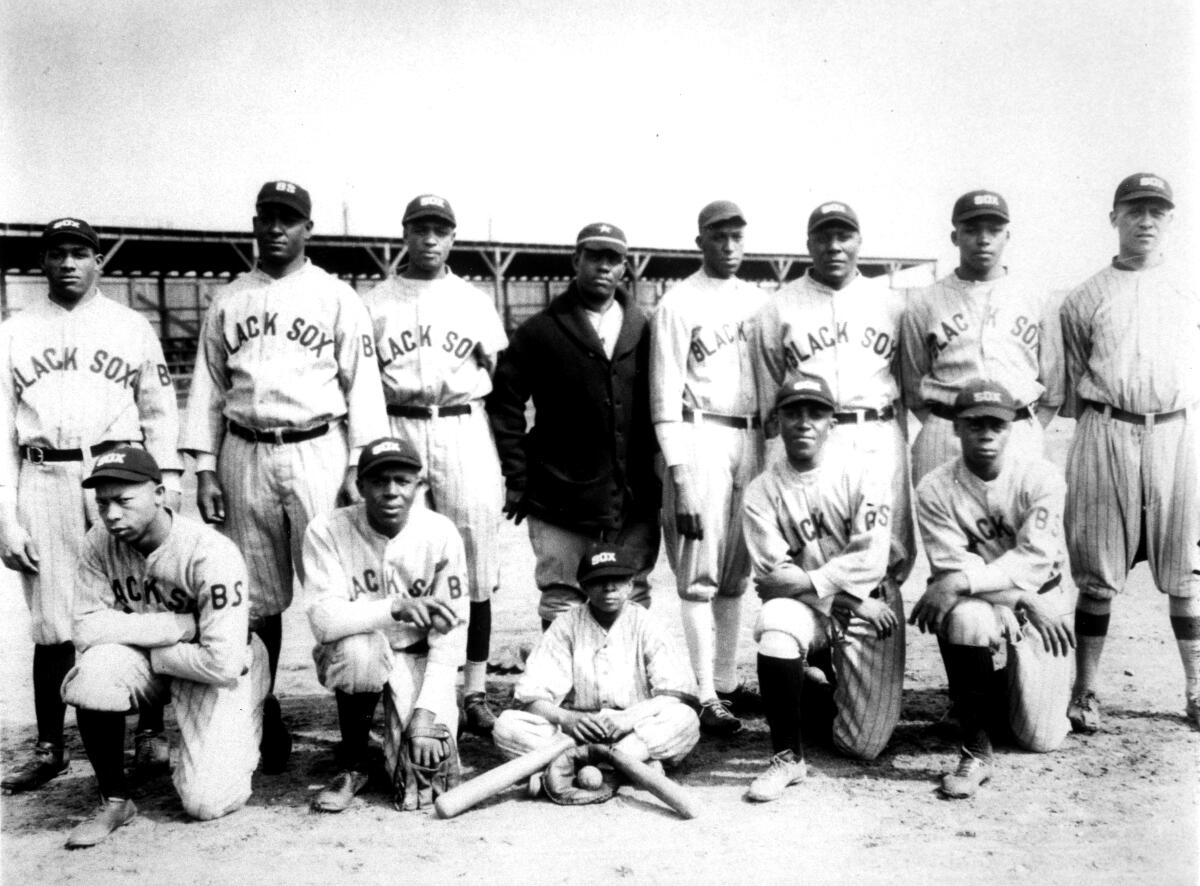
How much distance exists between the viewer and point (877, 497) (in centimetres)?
402

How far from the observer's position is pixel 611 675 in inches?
157

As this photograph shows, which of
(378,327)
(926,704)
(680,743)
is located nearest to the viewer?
(680,743)

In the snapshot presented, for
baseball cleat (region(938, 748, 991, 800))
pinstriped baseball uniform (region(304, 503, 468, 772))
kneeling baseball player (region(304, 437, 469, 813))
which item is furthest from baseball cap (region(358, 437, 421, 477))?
baseball cleat (region(938, 748, 991, 800))

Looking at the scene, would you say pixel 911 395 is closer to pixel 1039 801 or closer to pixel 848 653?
pixel 848 653

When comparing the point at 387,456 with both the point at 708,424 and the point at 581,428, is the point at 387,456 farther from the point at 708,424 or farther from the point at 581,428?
the point at 708,424

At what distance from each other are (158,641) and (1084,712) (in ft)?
12.2

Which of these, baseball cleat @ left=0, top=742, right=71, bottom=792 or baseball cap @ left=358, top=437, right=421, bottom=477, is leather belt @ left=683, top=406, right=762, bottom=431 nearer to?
baseball cap @ left=358, top=437, right=421, bottom=477

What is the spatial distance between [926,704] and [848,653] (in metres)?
1.00

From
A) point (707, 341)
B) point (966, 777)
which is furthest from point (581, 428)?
point (966, 777)

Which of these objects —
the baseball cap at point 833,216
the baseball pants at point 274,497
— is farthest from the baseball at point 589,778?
the baseball cap at point 833,216

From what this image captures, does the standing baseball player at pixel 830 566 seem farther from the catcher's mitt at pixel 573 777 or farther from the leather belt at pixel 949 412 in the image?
the catcher's mitt at pixel 573 777

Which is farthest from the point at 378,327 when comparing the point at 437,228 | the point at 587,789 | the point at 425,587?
the point at 587,789

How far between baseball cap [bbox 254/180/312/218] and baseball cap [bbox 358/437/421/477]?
1061 millimetres

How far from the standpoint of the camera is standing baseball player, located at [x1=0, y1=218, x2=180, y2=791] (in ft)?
13.3
